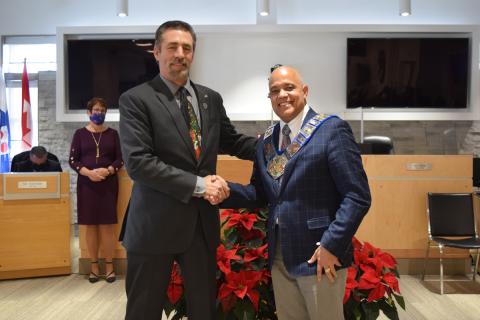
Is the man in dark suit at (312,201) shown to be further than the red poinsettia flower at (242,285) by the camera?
No

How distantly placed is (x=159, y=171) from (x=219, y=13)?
210 inches

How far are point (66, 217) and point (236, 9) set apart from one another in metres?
3.92

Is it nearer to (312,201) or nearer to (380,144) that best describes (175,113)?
(312,201)

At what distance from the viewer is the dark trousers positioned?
1.76 m

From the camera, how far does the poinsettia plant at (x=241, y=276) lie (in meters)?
2.13

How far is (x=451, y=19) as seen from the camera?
6.45m

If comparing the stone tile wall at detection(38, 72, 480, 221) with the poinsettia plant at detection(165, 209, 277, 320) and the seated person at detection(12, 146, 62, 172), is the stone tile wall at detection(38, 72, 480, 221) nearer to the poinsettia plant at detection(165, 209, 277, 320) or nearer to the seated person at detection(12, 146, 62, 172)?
the seated person at detection(12, 146, 62, 172)

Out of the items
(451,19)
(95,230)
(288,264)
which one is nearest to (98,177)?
(95,230)

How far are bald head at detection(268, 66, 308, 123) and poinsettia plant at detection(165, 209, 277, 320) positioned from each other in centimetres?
78

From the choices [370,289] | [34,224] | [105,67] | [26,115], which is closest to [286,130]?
[370,289]

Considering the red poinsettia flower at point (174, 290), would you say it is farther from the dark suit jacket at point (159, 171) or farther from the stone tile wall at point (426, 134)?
the stone tile wall at point (426, 134)

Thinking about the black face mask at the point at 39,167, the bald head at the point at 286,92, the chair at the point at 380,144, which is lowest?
the black face mask at the point at 39,167

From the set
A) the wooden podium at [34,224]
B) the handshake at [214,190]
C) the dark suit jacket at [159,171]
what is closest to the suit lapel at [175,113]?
the dark suit jacket at [159,171]

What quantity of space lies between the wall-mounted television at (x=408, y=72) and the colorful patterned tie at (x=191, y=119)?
189 inches
